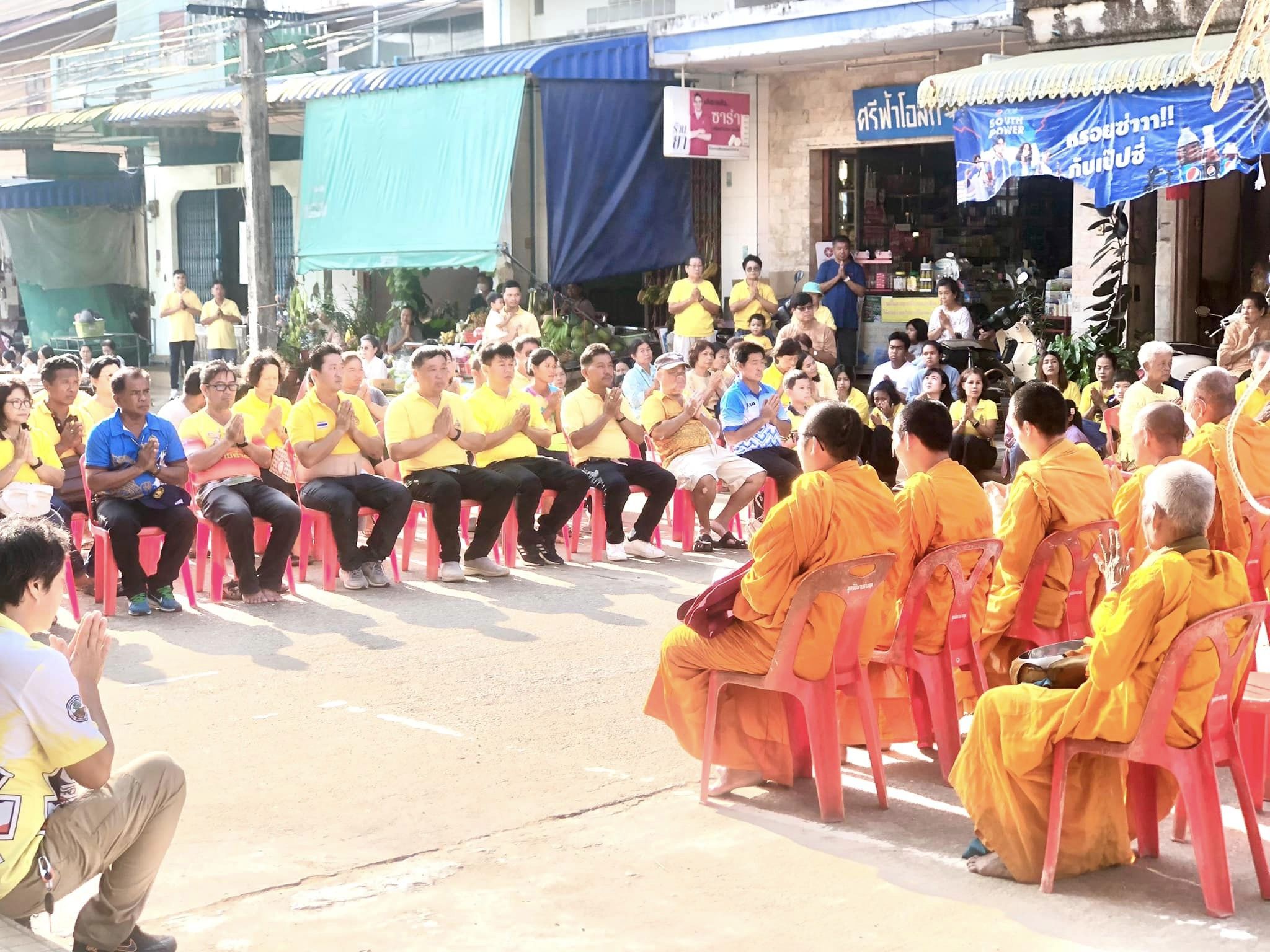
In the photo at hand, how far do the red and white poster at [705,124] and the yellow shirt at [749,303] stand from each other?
5.13 feet

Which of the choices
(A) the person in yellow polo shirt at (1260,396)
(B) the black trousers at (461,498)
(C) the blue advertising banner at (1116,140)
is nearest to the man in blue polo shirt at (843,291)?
(C) the blue advertising banner at (1116,140)

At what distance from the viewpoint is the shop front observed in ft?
55.9

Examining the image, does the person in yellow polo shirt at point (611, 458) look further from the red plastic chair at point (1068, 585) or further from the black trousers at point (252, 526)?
the red plastic chair at point (1068, 585)

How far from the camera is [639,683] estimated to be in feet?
23.9

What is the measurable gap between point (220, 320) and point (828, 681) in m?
16.9

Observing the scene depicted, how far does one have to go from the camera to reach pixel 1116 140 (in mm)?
11898

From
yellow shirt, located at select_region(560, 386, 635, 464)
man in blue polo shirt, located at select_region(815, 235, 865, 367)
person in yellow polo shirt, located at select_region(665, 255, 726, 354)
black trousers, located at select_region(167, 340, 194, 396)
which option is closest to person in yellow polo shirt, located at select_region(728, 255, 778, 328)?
person in yellow polo shirt, located at select_region(665, 255, 726, 354)

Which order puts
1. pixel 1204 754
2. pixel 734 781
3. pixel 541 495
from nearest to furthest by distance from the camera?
pixel 1204 754 → pixel 734 781 → pixel 541 495

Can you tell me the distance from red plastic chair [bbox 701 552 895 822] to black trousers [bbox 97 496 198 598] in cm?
411

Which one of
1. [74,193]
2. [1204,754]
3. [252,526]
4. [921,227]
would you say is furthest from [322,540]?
[74,193]

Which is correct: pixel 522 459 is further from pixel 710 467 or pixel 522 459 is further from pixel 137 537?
pixel 137 537

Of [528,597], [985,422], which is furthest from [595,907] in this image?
[985,422]

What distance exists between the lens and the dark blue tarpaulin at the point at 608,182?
16453mm

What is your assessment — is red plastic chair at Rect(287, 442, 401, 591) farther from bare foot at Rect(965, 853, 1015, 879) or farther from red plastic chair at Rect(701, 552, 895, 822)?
bare foot at Rect(965, 853, 1015, 879)
